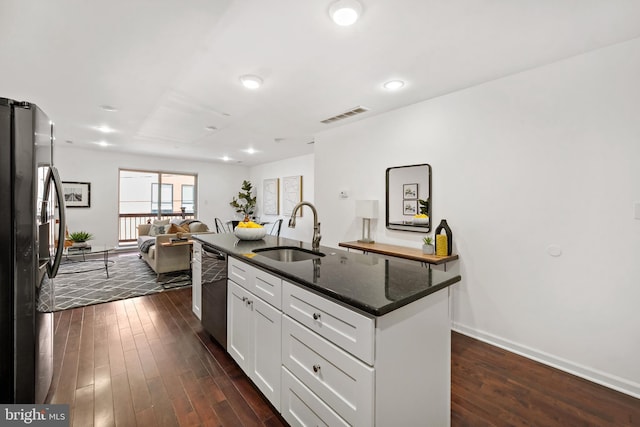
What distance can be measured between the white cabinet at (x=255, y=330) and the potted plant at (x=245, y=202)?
660cm

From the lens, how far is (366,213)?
3627mm

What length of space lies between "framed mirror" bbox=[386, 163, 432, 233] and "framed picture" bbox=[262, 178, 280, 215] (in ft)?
16.0

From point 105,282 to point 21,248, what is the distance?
355 cm

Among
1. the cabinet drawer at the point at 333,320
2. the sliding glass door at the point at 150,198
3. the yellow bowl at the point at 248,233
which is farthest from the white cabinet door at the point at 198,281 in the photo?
the sliding glass door at the point at 150,198

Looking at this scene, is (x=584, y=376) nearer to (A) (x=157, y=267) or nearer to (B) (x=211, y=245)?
(B) (x=211, y=245)

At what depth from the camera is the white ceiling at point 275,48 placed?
68.4 inches

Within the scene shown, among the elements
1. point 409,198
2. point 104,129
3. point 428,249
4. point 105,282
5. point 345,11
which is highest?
point 104,129

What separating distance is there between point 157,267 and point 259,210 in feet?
15.0

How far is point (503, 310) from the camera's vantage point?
2596 millimetres

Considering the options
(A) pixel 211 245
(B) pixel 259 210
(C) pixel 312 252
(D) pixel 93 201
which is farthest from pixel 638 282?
(D) pixel 93 201

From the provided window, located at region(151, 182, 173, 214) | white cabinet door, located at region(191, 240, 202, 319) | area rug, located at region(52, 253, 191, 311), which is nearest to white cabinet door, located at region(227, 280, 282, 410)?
white cabinet door, located at region(191, 240, 202, 319)

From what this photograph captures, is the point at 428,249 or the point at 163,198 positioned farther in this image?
the point at 163,198

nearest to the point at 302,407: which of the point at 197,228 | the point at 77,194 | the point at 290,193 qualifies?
the point at 197,228

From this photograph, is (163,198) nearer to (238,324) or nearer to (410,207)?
(238,324)
